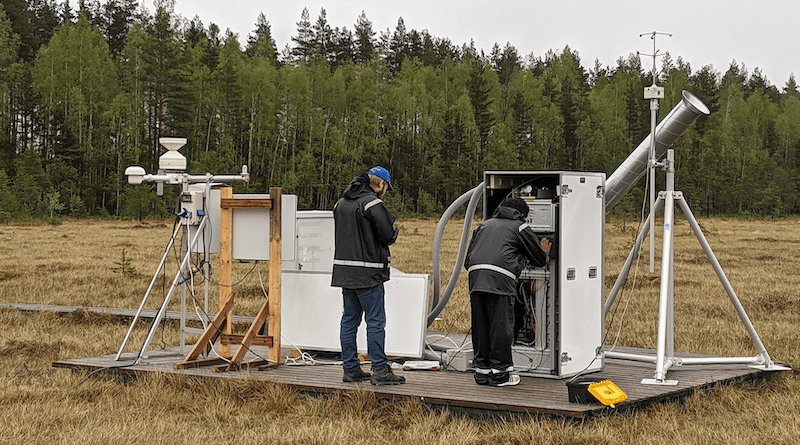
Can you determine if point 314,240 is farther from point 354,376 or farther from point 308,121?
point 308,121

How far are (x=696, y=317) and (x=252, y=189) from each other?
55631 millimetres

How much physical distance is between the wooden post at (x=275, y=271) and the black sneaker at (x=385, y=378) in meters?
1.52

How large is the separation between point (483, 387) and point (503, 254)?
125cm

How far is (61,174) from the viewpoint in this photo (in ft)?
203

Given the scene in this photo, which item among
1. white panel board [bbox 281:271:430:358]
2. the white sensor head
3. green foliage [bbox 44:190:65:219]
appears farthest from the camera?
green foliage [bbox 44:190:65:219]

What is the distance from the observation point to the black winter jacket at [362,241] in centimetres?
891

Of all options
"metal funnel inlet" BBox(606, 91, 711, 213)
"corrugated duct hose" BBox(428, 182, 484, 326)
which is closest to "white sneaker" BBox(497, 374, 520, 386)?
"corrugated duct hose" BBox(428, 182, 484, 326)

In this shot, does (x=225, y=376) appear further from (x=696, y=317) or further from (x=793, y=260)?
(x=793, y=260)

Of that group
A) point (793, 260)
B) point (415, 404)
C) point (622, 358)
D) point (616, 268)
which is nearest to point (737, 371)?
point (622, 358)

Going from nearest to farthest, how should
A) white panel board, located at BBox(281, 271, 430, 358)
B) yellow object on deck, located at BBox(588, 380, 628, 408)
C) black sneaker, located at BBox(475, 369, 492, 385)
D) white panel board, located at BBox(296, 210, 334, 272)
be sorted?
1. yellow object on deck, located at BBox(588, 380, 628, 408)
2. black sneaker, located at BBox(475, 369, 492, 385)
3. white panel board, located at BBox(281, 271, 430, 358)
4. white panel board, located at BBox(296, 210, 334, 272)

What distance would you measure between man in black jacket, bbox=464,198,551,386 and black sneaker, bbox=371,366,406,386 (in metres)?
0.75

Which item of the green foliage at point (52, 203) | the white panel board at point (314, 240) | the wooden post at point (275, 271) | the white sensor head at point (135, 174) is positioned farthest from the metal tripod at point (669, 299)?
the green foliage at point (52, 203)

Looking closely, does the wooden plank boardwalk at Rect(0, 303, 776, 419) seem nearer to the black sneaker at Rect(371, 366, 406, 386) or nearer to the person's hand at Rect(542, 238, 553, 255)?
the black sneaker at Rect(371, 366, 406, 386)

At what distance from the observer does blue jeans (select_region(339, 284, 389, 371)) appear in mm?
9023
